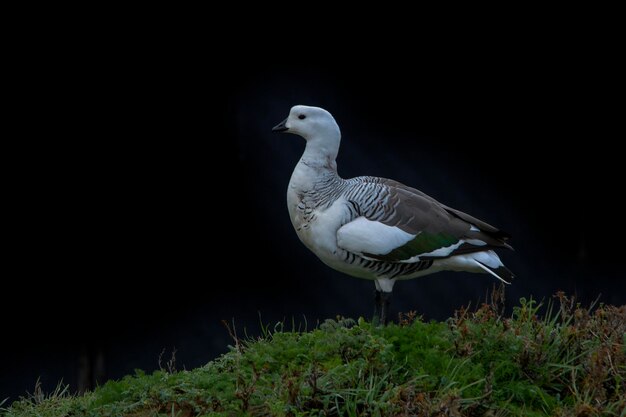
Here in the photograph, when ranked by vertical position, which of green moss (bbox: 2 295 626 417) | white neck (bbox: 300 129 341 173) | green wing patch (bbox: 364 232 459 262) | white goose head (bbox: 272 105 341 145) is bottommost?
green moss (bbox: 2 295 626 417)

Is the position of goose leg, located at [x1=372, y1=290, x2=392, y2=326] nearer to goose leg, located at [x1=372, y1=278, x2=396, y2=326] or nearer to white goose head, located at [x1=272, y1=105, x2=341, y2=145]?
goose leg, located at [x1=372, y1=278, x2=396, y2=326]

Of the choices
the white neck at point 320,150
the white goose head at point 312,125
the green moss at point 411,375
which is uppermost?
the white goose head at point 312,125

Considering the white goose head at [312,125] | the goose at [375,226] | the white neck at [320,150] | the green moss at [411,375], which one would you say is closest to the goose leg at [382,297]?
the goose at [375,226]

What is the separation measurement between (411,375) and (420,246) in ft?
3.19

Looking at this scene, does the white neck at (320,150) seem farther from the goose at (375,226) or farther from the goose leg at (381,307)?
the goose leg at (381,307)

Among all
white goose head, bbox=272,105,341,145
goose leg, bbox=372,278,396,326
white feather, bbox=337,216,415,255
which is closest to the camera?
white feather, bbox=337,216,415,255

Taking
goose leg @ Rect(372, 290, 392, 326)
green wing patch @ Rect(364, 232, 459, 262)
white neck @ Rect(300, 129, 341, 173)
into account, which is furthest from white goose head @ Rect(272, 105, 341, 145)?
goose leg @ Rect(372, 290, 392, 326)

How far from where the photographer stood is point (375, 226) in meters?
5.61

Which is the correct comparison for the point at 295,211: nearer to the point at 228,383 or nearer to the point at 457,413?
the point at 228,383

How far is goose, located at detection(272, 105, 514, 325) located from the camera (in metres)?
5.59

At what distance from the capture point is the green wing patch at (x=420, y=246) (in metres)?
5.57

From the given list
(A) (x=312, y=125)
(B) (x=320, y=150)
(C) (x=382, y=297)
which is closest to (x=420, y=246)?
(C) (x=382, y=297)

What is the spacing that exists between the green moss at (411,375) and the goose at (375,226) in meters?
0.35

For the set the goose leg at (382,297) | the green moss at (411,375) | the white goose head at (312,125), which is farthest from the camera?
the white goose head at (312,125)
